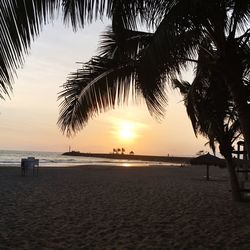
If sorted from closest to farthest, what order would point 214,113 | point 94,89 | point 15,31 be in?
point 15,31, point 94,89, point 214,113

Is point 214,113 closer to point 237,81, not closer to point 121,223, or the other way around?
point 121,223

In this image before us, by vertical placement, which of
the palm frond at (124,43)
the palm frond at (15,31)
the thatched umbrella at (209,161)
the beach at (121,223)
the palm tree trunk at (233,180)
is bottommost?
the beach at (121,223)

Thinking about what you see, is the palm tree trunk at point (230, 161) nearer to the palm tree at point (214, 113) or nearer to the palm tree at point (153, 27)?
the palm tree at point (214, 113)

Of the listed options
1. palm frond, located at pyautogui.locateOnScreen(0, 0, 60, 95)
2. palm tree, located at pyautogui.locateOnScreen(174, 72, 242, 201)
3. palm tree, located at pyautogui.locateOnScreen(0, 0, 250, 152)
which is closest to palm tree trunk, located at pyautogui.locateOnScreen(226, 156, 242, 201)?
palm tree, located at pyautogui.locateOnScreen(174, 72, 242, 201)

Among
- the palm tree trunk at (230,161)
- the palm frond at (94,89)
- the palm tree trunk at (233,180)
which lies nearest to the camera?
the palm frond at (94,89)

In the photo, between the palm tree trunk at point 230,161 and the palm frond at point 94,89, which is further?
the palm tree trunk at point 230,161

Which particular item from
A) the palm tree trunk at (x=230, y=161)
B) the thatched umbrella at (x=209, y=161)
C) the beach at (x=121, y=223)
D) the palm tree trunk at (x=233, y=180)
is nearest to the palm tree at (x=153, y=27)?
the beach at (x=121, y=223)

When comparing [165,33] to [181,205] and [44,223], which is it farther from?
[181,205]

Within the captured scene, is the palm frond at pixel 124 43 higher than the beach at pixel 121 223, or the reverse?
the palm frond at pixel 124 43

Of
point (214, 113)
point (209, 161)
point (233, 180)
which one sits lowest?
point (233, 180)

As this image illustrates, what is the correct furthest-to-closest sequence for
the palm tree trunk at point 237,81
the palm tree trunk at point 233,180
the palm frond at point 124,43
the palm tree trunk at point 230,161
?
the palm tree trunk at point 233,180
the palm tree trunk at point 230,161
the palm frond at point 124,43
the palm tree trunk at point 237,81

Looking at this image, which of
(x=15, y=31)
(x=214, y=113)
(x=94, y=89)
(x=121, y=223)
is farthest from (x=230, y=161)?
(x=15, y=31)

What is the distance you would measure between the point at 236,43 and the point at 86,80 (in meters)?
2.40

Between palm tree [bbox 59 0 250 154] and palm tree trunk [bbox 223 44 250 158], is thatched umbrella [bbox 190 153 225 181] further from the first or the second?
palm tree trunk [bbox 223 44 250 158]
